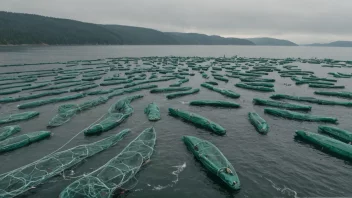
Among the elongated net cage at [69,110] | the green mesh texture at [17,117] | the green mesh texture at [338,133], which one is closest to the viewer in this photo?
the green mesh texture at [338,133]

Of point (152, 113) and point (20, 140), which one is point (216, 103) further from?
point (20, 140)

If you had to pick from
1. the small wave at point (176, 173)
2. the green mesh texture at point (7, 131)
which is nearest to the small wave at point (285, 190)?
the small wave at point (176, 173)

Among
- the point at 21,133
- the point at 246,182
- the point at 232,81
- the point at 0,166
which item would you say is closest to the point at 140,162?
the point at 246,182

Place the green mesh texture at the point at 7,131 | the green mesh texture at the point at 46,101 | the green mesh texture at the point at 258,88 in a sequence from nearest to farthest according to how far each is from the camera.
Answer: the green mesh texture at the point at 7,131, the green mesh texture at the point at 46,101, the green mesh texture at the point at 258,88

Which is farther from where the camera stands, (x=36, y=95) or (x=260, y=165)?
(x=36, y=95)

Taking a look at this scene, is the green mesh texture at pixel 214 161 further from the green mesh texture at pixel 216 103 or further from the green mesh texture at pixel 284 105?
the green mesh texture at pixel 284 105

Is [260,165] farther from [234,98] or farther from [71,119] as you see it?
[71,119]
